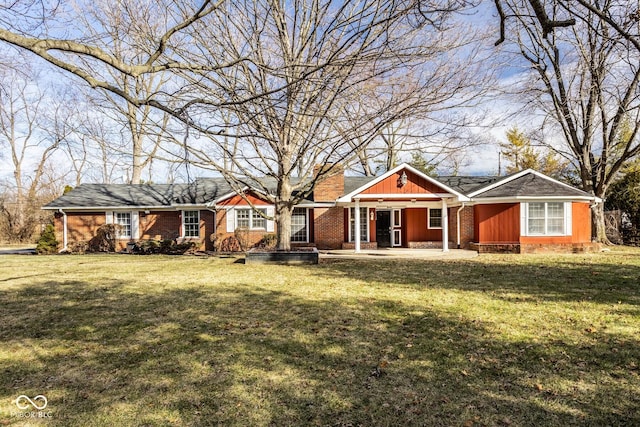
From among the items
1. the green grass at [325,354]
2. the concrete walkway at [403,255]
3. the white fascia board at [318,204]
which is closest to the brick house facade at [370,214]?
the white fascia board at [318,204]

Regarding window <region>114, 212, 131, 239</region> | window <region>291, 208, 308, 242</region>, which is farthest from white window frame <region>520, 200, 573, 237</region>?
window <region>114, 212, 131, 239</region>

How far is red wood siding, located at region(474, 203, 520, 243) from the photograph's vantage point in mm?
17750

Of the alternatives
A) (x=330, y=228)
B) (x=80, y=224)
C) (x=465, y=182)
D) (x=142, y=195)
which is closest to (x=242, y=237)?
(x=330, y=228)

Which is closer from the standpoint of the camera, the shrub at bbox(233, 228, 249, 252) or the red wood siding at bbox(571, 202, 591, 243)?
the red wood siding at bbox(571, 202, 591, 243)

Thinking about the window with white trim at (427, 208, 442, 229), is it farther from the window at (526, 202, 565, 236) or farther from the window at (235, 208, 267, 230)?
the window at (235, 208, 267, 230)

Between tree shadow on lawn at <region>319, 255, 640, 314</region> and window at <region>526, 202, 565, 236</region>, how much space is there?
10.9ft

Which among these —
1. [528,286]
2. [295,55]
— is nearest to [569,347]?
[528,286]

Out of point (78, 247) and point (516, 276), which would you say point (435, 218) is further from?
point (78, 247)

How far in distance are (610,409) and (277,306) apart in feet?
17.3

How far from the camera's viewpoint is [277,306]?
24.2 ft

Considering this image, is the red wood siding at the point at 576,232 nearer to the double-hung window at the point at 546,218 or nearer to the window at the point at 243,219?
the double-hung window at the point at 546,218

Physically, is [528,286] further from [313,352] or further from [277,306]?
[313,352]

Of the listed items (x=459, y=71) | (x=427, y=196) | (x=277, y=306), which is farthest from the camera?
(x=427, y=196)

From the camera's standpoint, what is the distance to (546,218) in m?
17.8
